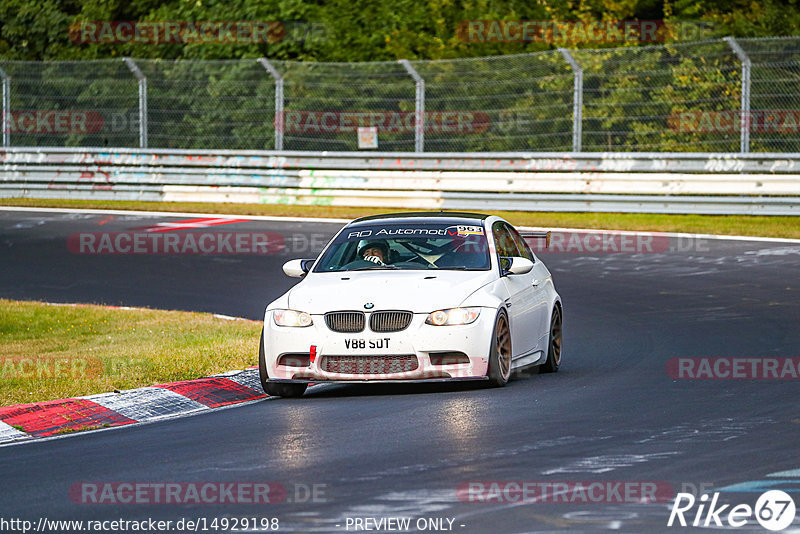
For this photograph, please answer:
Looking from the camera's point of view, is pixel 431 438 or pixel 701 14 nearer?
pixel 431 438

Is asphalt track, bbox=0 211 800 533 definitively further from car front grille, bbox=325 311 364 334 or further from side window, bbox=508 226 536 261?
side window, bbox=508 226 536 261

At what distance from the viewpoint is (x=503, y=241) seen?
12.2 m

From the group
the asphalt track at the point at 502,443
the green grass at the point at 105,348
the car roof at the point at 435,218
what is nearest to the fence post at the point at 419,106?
the green grass at the point at 105,348

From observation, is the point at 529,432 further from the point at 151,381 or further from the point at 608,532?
the point at 151,381

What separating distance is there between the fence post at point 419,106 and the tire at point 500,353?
1587 centimetres

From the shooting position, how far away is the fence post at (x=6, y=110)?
29.6m

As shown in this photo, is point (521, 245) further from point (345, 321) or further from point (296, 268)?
point (345, 321)

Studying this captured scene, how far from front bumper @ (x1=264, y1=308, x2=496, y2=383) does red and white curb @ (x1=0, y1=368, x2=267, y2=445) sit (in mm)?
811

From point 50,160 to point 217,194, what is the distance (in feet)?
14.1

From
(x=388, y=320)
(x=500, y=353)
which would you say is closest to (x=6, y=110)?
(x=388, y=320)

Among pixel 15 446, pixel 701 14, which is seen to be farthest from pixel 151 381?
pixel 701 14

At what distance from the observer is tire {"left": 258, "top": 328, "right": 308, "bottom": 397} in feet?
35.3

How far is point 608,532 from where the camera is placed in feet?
20.4

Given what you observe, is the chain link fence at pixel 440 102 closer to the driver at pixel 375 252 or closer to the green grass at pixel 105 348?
the green grass at pixel 105 348
